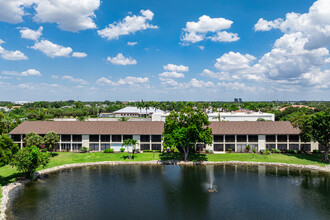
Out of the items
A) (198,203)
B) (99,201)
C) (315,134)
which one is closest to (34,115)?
(99,201)

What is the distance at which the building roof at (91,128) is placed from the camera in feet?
225

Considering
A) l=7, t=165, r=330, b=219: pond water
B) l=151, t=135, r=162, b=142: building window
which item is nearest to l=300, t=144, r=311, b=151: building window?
l=7, t=165, r=330, b=219: pond water

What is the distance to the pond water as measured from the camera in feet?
104

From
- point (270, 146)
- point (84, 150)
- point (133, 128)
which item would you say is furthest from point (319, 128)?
point (84, 150)

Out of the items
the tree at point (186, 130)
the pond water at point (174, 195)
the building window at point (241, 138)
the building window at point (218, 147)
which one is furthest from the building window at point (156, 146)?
the building window at point (241, 138)

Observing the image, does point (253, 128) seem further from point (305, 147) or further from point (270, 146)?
point (305, 147)

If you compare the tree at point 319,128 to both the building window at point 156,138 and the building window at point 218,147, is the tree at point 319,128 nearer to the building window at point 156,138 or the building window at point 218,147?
the building window at point 218,147

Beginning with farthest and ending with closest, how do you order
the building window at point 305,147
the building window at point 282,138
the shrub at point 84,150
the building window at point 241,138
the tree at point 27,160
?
the building window at point 241,138
the building window at point 282,138
the shrub at point 84,150
the building window at point 305,147
the tree at point 27,160

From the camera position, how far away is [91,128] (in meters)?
70.8

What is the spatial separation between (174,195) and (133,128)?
35.7 metres

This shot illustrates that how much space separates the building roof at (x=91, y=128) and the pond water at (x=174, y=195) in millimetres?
17868

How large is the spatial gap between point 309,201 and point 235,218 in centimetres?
1455

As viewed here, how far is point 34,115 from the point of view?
401ft

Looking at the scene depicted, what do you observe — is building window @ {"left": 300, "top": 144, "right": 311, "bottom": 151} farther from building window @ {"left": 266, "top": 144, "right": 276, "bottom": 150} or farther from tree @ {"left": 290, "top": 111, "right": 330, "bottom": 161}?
tree @ {"left": 290, "top": 111, "right": 330, "bottom": 161}
